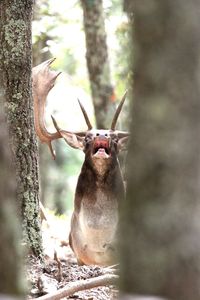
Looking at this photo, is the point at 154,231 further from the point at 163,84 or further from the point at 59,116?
the point at 59,116

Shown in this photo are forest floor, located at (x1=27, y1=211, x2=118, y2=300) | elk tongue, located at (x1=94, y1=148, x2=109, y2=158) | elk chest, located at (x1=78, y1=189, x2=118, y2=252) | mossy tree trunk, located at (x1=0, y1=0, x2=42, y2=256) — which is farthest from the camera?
elk chest, located at (x1=78, y1=189, x2=118, y2=252)

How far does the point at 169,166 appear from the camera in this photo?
2246mm

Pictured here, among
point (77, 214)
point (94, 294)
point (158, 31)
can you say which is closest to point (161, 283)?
point (158, 31)

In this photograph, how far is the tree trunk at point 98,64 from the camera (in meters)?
13.6

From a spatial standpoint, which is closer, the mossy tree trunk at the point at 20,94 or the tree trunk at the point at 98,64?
the mossy tree trunk at the point at 20,94

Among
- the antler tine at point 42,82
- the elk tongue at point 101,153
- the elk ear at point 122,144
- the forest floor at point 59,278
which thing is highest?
the antler tine at point 42,82

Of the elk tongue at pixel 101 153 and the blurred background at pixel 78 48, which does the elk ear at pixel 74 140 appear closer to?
the elk tongue at pixel 101 153

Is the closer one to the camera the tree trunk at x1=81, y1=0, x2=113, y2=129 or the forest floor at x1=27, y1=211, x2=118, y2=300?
the forest floor at x1=27, y1=211, x2=118, y2=300

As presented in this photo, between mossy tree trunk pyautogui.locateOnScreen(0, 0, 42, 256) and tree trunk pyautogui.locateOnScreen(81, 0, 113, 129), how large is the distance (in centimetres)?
674

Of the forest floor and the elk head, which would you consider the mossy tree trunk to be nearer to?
the forest floor

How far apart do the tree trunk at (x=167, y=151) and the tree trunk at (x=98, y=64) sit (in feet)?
37.2

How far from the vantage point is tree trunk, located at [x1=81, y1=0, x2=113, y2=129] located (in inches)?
536

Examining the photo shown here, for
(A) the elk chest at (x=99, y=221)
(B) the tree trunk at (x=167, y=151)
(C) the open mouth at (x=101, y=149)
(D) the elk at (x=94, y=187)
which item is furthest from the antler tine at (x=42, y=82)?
(B) the tree trunk at (x=167, y=151)

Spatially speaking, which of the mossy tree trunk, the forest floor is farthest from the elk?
the mossy tree trunk
